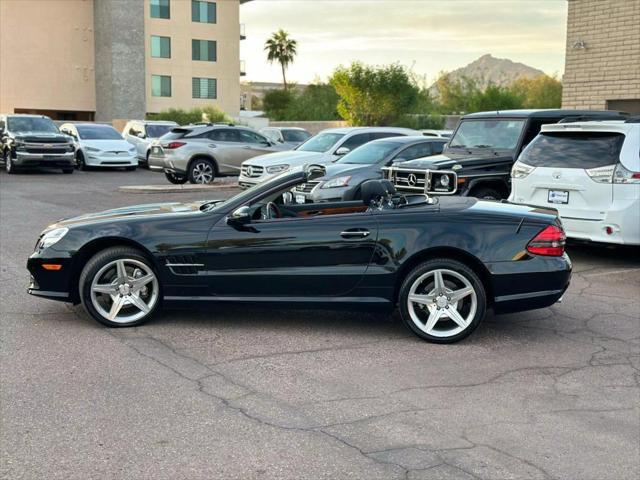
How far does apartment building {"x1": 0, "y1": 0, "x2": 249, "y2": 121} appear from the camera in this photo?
52.3 metres

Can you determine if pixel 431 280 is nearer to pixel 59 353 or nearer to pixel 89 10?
pixel 59 353

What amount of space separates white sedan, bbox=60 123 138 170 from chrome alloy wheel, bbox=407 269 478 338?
918 inches

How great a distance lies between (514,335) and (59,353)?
12.7ft

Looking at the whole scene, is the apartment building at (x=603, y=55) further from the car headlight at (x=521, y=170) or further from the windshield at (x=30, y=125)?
the windshield at (x=30, y=125)

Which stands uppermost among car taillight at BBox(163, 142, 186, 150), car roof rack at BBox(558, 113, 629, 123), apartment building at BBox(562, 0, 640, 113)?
apartment building at BBox(562, 0, 640, 113)

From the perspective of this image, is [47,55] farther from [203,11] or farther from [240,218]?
[240,218]

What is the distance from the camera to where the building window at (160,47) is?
56906 mm

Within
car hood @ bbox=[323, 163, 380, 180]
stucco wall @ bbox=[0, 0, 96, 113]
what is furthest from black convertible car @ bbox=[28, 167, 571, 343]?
stucco wall @ bbox=[0, 0, 96, 113]

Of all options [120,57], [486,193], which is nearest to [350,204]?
[486,193]

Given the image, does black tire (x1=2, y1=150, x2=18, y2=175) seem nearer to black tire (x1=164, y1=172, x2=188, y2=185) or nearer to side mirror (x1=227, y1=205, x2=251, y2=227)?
black tire (x1=164, y1=172, x2=188, y2=185)

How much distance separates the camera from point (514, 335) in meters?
6.81

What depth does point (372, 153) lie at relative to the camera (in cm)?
1413

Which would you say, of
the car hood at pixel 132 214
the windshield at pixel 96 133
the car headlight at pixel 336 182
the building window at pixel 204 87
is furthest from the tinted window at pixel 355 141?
the building window at pixel 204 87

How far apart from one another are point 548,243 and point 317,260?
6.53 ft
